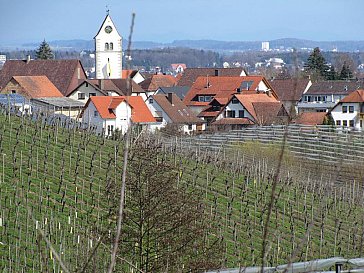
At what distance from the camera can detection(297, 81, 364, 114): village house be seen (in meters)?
58.9

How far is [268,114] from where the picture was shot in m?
46.7

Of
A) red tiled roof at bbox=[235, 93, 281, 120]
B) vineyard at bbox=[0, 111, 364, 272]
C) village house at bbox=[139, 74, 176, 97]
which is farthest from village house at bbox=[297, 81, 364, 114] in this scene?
vineyard at bbox=[0, 111, 364, 272]

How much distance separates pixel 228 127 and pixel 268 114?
215 centimetres

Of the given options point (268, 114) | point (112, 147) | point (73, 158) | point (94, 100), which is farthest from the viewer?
point (268, 114)

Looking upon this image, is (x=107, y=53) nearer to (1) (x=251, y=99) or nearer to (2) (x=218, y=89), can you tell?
(2) (x=218, y=89)

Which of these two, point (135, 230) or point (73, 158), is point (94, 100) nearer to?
point (73, 158)

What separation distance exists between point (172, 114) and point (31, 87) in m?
7.82

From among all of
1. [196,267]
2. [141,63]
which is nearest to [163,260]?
[196,267]

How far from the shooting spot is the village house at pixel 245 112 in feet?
153

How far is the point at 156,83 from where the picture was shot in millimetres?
75750

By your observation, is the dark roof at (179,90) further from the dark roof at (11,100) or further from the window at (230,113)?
the dark roof at (11,100)

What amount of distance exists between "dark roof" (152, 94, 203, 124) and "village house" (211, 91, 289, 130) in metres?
1.34

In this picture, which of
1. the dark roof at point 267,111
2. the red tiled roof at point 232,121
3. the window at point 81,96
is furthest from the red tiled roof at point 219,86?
the window at point 81,96

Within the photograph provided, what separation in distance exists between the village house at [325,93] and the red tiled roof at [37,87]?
1768cm
